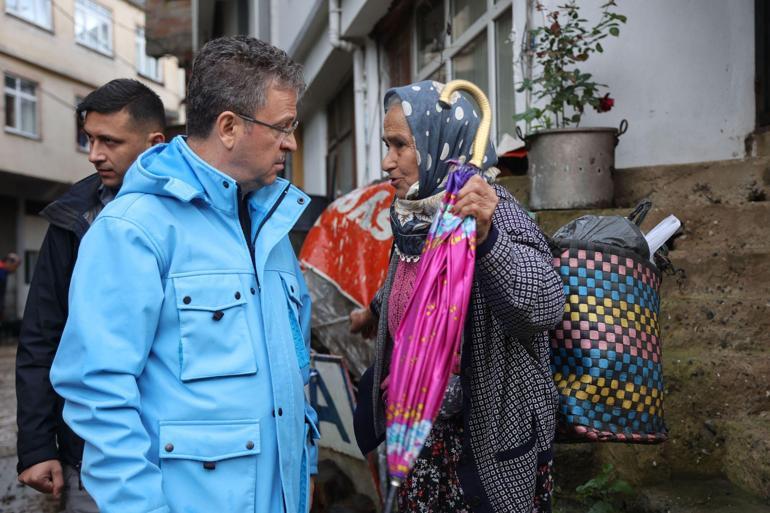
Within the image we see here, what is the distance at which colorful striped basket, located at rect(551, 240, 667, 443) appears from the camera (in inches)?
87.0

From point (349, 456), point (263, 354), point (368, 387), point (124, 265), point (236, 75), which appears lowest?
point (349, 456)

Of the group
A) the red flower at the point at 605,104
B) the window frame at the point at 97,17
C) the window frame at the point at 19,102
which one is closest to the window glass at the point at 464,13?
the red flower at the point at 605,104

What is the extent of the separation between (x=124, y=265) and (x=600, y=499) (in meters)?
2.50

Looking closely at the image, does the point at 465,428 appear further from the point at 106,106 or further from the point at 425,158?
the point at 106,106

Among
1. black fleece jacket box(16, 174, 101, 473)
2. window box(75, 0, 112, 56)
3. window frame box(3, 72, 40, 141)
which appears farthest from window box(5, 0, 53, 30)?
black fleece jacket box(16, 174, 101, 473)

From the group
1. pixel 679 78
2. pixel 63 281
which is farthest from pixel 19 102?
pixel 63 281

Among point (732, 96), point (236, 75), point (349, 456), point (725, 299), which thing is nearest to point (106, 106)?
point (236, 75)

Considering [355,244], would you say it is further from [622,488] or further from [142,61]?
[142,61]

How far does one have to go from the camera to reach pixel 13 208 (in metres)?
23.6

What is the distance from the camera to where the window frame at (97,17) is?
82.8ft

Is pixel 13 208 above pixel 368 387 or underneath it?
above

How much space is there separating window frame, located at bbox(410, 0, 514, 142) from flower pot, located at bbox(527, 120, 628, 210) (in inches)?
61.4

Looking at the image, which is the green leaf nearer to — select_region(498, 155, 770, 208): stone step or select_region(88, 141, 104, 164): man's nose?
select_region(498, 155, 770, 208): stone step

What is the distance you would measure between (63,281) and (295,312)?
84 cm
